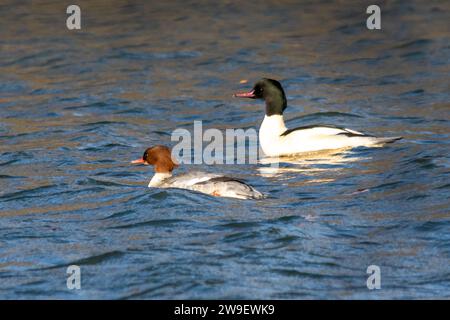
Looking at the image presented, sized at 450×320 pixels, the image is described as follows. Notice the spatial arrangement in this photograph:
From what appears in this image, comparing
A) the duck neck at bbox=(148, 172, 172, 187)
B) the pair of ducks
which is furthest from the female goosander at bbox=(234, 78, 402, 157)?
the duck neck at bbox=(148, 172, 172, 187)

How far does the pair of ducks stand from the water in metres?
0.20

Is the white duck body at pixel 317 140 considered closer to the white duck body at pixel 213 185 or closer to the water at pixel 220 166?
the water at pixel 220 166

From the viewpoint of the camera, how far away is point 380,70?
2048 centimetres

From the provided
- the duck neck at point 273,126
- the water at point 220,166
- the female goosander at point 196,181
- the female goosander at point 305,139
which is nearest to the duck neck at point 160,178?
the female goosander at point 196,181

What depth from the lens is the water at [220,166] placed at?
9836 mm

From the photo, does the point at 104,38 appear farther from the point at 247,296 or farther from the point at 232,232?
the point at 247,296

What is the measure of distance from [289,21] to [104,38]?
3825 millimetres

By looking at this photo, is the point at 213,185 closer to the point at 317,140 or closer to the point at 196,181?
the point at 196,181

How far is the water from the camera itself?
984 centimetres

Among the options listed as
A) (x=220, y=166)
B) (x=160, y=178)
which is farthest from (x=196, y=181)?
(x=220, y=166)

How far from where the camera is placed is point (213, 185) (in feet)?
39.6

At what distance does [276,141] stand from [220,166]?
3.44 feet

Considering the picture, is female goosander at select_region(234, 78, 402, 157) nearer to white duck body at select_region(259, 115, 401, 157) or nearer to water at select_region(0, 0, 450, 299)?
white duck body at select_region(259, 115, 401, 157)
